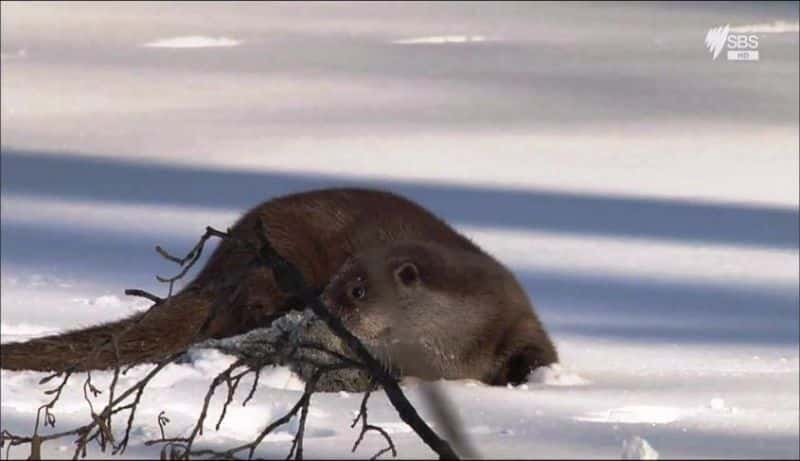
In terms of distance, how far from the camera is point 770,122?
8.77m

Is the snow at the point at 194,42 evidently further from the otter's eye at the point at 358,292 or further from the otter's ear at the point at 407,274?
the otter's eye at the point at 358,292

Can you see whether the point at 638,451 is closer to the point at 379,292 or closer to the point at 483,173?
the point at 379,292

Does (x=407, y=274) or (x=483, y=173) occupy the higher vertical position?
(x=483, y=173)

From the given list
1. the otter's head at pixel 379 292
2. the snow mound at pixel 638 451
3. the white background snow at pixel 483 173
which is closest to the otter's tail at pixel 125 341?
the white background snow at pixel 483 173

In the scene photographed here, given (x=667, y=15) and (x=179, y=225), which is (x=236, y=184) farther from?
(x=667, y=15)

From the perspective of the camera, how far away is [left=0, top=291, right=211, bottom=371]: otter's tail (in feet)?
14.0

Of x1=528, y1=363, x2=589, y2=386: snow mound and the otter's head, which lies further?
the otter's head

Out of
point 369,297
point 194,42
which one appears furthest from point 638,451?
point 194,42

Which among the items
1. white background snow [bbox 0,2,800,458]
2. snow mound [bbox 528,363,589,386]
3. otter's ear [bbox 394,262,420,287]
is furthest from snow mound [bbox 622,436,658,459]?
otter's ear [bbox 394,262,420,287]

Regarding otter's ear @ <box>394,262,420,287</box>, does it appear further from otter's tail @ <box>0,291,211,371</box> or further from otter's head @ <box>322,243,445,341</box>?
otter's tail @ <box>0,291,211,371</box>

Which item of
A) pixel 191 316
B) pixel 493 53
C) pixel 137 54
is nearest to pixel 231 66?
pixel 137 54

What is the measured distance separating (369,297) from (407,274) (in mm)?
205

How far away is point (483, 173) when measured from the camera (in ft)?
25.6

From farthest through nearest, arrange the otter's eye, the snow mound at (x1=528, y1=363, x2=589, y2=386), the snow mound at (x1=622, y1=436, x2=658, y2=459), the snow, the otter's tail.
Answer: the snow → the otter's eye → the otter's tail → the snow mound at (x1=528, y1=363, x2=589, y2=386) → the snow mound at (x1=622, y1=436, x2=658, y2=459)
